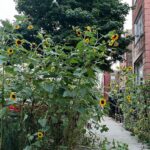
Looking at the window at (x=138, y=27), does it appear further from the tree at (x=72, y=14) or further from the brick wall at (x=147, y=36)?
the tree at (x=72, y=14)

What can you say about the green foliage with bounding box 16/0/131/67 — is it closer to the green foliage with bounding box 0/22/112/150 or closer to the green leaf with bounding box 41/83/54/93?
the green foliage with bounding box 0/22/112/150

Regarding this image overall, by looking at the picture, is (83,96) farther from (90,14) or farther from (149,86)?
(90,14)

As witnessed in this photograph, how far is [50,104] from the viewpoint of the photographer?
3309 millimetres

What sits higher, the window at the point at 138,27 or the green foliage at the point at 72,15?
the window at the point at 138,27

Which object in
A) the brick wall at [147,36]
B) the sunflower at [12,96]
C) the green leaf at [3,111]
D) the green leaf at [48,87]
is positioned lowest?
the green leaf at [3,111]

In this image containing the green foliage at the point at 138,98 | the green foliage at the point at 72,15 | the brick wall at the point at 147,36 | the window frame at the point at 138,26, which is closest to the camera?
the green foliage at the point at 138,98

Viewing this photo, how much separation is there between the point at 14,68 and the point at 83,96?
726mm

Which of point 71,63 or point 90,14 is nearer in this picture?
point 71,63

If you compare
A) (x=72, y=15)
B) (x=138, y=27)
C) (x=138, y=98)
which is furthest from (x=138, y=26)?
(x=138, y=98)

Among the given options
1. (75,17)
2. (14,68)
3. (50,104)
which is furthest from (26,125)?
(75,17)

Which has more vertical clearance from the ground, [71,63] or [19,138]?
[71,63]

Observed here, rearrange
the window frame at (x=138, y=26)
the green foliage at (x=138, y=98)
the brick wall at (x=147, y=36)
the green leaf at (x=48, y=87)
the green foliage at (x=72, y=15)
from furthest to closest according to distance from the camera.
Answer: the window frame at (x=138, y=26) < the brick wall at (x=147, y=36) < the green foliage at (x=72, y=15) < the green foliage at (x=138, y=98) < the green leaf at (x=48, y=87)

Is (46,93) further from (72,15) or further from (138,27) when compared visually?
(138,27)

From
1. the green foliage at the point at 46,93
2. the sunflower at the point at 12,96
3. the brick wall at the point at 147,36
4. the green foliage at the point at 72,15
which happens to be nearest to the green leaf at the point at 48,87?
the green foliage at the point at 46,93
